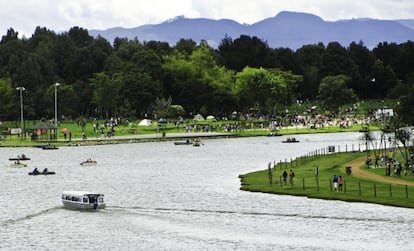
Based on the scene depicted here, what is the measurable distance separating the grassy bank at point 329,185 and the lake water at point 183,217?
1.62 m

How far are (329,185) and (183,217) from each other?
→ 18515 millimetres

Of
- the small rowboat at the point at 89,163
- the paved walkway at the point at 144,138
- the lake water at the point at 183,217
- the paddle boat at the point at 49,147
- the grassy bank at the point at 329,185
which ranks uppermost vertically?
the paved walkway at the point at 144,138

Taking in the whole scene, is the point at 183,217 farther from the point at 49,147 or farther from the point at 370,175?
the point at 49,147

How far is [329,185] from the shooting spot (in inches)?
3130

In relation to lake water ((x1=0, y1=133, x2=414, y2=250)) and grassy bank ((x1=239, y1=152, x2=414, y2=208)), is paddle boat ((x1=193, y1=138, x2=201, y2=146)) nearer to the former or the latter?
lake water ((x1=0, y1=133, x2=414, y2=250))

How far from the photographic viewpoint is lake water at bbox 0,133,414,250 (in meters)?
58.0

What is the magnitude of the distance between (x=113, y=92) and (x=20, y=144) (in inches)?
1602

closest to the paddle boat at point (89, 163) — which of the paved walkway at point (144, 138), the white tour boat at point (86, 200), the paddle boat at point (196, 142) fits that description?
the paved walkway at point (144, 138)

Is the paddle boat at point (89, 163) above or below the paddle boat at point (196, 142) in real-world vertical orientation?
below

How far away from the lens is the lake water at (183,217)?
58031 mm

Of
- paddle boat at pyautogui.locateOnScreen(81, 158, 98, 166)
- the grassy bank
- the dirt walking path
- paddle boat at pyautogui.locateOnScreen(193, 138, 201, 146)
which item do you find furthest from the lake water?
paddle boat at pyautogui.locateOnScreen(193, 138, 201, 146)

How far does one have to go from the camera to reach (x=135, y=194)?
271ft

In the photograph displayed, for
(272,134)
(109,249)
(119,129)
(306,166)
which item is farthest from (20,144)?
Answer: (109,249)

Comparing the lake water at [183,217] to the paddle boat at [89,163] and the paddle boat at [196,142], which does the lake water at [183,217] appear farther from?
the paddle boat at [196,142]
